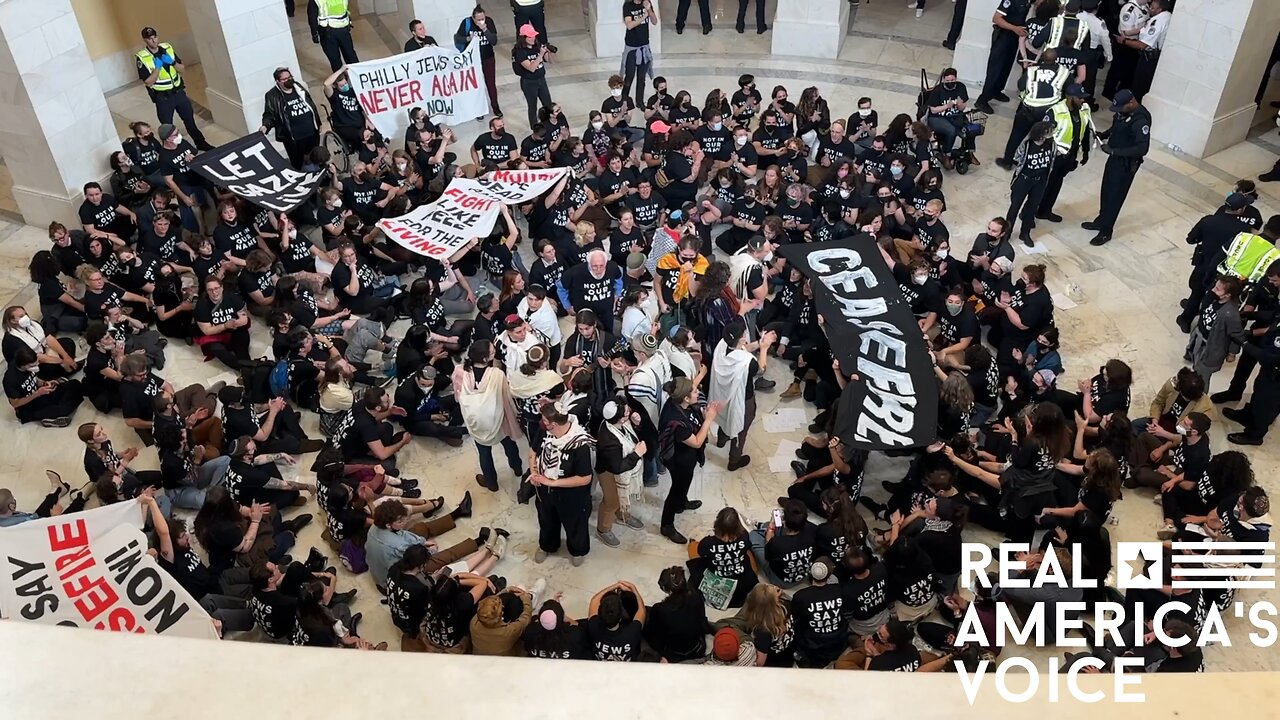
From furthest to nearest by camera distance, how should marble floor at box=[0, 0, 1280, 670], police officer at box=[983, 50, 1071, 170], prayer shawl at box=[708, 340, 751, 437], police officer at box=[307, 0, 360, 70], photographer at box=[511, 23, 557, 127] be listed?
1. police officer at box=[307, 0, 360, 70]
2. photographer at box=[511, 23, 557, 127]
3. police officer at box=[983, 50, 1071, 170]
4. marble floor at box=[0, 0, 1280, 670]
5. prayer shawl at box=[708, 340, 751, 437]

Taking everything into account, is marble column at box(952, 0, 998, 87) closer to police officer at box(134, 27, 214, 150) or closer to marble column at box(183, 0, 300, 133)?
marble column at box(183, 0, 300, 133)

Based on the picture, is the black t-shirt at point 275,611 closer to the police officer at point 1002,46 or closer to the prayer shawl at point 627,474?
the prayer shawl at point 627,474

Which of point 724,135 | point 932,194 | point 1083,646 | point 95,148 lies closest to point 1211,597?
point 1083,646

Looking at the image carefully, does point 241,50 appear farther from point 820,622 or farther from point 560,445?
point 820,622

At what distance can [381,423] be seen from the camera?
882cm

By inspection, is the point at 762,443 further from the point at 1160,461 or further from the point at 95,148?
the point at 95,148

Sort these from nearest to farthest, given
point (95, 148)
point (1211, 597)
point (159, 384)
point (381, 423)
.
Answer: point (1211, 597) → point (381, 423) → point (159, 384) → point (95, 148)

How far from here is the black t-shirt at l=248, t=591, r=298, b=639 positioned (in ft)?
24.0

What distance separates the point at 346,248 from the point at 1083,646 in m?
7.74

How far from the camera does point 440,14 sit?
51.7 feet

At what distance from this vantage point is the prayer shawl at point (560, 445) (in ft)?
24.9

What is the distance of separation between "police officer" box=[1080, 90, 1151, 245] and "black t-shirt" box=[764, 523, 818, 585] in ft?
22.6

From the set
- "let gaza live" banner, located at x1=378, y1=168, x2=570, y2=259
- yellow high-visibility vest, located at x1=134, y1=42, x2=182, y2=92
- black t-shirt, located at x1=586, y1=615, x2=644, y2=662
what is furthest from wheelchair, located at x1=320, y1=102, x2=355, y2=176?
black t-shirt, located at x1=586, y1=615, x2=644, y2=662

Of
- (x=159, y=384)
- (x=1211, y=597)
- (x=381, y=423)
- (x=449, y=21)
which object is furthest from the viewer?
(x=449, y=21)
